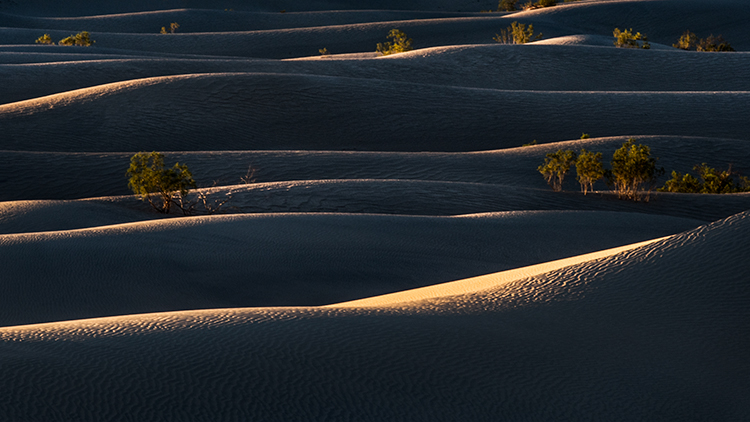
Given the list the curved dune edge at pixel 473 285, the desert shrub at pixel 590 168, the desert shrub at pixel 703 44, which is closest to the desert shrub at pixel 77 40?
the desert shrub at pixel 590 168

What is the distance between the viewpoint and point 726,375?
12.3ft

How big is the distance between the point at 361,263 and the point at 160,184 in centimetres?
483

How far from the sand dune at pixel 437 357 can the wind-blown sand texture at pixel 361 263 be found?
0.01 metres

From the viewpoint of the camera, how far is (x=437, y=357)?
140 inches

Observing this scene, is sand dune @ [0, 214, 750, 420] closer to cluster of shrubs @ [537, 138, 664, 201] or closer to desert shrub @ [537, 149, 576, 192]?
cluster of shrubs @ [537, 138, 664, 201]

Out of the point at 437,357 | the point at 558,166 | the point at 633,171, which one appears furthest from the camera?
the point at 558,166

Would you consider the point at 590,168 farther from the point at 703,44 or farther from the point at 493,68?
the point at 703,44

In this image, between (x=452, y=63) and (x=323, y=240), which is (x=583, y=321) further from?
(x=452, y=63)

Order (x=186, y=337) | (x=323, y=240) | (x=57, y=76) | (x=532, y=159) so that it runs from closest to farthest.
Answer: (x=186, y=337) < (x=323, y=240) < (x=532, y=159) < (x=57, y=76)

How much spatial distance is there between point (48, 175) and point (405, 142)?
869 centimetres

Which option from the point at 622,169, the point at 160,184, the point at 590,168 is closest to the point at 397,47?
the point at 590,168

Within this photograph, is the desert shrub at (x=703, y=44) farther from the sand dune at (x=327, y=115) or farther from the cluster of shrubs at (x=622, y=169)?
the cluster of shrubs at (x=622, y=169)

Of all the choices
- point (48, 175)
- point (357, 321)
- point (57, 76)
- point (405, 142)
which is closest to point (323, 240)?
point (357, 321)

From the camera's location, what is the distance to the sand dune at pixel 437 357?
2961 millimetres
